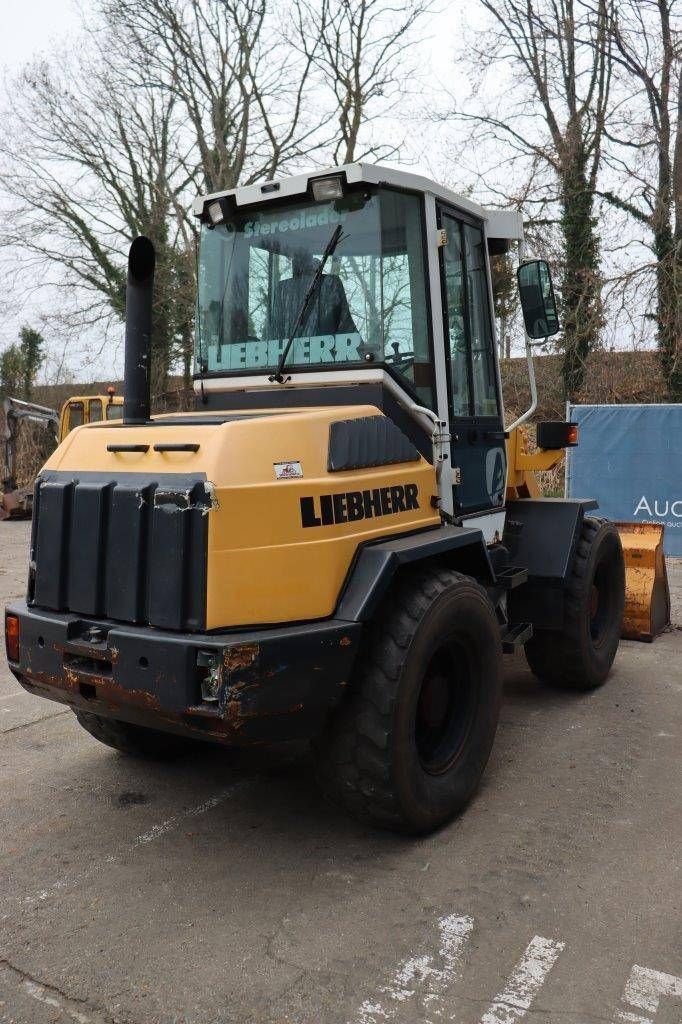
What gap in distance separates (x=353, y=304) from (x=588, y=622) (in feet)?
8.52

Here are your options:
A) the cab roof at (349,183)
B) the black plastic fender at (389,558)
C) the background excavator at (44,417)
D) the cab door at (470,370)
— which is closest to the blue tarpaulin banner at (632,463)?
the cab door at (470,370)

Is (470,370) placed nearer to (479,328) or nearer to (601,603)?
(479,328)

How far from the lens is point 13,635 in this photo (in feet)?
11.3

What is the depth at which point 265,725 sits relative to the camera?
296 cm

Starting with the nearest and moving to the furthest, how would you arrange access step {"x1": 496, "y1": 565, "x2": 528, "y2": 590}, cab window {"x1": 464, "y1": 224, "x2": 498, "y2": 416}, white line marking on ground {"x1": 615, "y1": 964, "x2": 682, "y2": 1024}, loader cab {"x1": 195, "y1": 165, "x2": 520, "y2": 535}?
white line marking on ground {"x1": 615, "y1": 964, "x2": 682, "y2": 1024} < loader cab {"x1": 195, "y1": 165, "x2": 520, "y2": 535} < cab window {"x1": 464, "y1": 224, "x2": 498, "y2": 416} < access step {"x1": 496, "y1": 565, "x2": 528, "y2": 590}

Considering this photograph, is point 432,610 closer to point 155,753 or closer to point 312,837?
point 312,837

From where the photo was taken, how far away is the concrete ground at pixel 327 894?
98.8 inches

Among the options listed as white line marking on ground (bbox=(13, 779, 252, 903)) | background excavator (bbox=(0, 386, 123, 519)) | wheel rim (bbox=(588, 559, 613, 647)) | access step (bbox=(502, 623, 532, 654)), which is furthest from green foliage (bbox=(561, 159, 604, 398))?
white line marking on ground (bbox=(13, 779, 252, 903))

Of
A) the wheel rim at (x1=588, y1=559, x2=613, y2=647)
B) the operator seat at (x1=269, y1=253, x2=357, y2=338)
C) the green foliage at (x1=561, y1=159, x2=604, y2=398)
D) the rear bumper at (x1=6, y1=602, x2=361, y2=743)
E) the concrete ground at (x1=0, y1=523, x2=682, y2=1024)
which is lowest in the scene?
the concrete ground at (x1=0, y1=523, x2=682, y2=1024)

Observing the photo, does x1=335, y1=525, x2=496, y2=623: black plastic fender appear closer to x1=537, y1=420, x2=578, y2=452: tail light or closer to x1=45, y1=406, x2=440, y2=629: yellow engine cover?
x1=45, y1=406, x2=440, y2=629: yellow engine cover

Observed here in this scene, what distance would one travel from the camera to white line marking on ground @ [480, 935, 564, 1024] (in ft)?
7.95

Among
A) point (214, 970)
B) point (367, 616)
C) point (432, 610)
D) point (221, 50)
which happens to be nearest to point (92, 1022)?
point (214, 970)

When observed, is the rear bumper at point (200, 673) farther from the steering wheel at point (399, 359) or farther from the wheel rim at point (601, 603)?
the wheel rim at point (601, 603)

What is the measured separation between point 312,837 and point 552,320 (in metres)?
2.78
